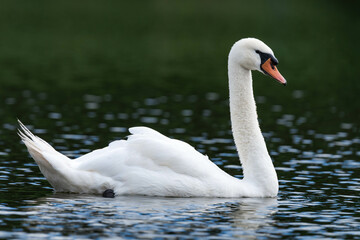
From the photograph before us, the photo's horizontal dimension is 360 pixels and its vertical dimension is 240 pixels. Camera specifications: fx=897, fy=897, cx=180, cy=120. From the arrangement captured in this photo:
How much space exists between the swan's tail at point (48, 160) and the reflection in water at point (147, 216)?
0.30 metres

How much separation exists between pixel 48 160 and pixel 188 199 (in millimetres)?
2201

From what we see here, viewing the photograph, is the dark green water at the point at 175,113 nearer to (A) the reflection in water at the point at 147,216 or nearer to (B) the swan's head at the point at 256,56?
(A) the reflection in water at the point at 147,216

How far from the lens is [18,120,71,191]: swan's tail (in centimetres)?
1344

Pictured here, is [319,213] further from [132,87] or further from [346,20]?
[346,20]

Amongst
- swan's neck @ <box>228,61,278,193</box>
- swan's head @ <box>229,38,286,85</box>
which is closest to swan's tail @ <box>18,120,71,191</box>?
swan's neck @ <box>228,61,278,193</box>

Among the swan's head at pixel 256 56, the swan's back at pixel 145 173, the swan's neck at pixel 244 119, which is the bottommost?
the swan's back at pixel 145 173

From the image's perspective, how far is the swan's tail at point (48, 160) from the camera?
13438 millimetres

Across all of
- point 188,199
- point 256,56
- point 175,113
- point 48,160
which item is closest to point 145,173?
point 188,199

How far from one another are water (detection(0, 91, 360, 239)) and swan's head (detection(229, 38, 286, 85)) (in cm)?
209

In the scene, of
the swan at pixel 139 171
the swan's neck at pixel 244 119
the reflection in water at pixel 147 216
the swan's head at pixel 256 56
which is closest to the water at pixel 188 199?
the reflection in water at pixel 147 216

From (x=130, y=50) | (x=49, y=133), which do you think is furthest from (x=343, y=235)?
(x=130, y=50)

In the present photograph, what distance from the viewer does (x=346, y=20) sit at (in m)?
73.8

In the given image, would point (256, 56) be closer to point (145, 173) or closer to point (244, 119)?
point (244, 119)

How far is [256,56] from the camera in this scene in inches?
578
